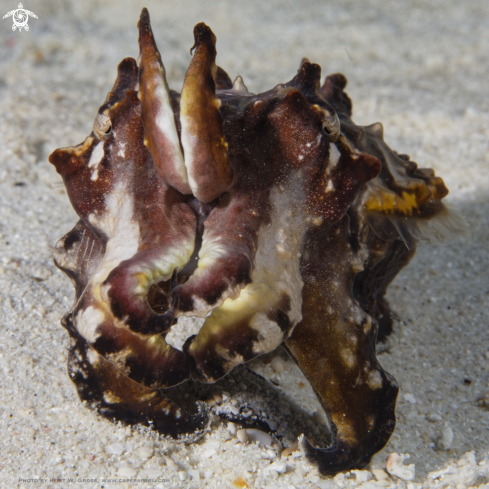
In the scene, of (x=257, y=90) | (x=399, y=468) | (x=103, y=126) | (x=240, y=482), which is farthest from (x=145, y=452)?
(x=257, y=90)

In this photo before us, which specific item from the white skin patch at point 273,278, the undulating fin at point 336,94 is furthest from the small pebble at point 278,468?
the undulating fin at point 336,94

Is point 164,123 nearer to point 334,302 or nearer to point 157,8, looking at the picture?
point 334,302

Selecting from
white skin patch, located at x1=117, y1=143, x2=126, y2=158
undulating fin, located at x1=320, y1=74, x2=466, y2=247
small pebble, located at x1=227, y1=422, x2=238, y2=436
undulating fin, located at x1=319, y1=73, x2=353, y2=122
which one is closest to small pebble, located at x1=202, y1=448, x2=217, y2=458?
small pebble, located at x1=227, y1=422, x2=238, y2=436

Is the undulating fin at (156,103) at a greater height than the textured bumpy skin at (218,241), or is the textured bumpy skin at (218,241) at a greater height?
the undulating fin at (156,103)

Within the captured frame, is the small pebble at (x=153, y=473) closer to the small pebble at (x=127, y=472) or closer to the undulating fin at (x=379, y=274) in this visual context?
the small pebble at (x=127, y=472)

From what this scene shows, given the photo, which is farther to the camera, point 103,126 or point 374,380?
point 374,380

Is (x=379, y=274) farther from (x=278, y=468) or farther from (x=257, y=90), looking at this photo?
(x=257, y=90)

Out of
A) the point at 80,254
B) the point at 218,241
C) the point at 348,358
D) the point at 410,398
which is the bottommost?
the point at 410,398
